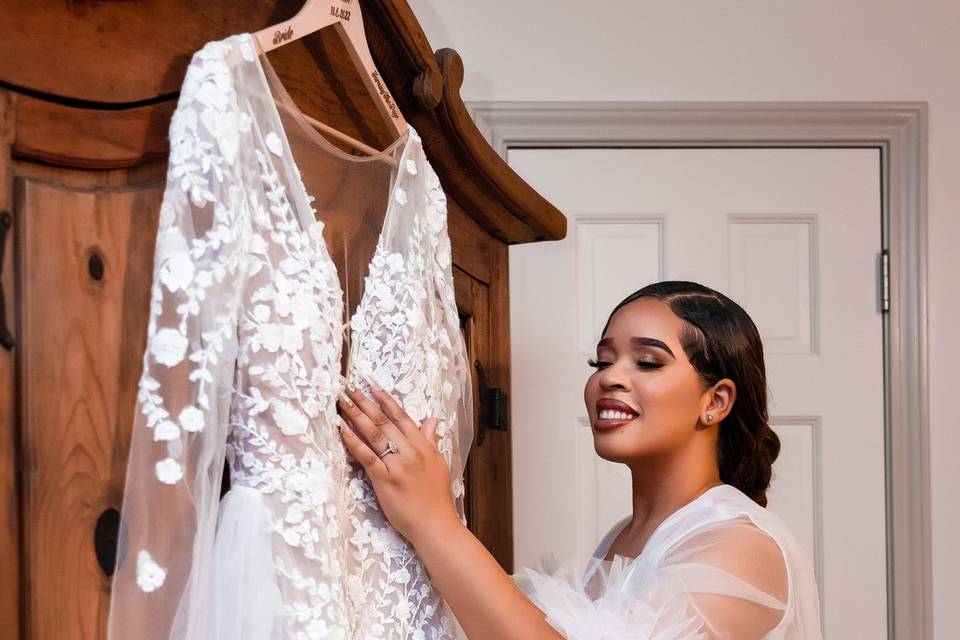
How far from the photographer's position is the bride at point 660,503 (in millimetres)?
971

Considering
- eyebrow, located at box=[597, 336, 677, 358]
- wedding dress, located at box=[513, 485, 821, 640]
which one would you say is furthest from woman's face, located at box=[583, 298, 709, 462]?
wedding dress, located at box=[513, 485, 821, 640]

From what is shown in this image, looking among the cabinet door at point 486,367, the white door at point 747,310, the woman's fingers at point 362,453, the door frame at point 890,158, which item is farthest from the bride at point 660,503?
the door frame at point 890,158

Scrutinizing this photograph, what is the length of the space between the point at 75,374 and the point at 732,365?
937mm

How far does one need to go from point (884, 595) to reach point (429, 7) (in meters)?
1.64

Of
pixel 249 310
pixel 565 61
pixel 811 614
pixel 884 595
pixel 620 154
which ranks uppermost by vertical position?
pixel 565 61

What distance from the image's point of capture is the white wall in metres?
2.11

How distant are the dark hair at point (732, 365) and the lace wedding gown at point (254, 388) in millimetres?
505

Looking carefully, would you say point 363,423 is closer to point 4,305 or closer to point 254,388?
point 254,388

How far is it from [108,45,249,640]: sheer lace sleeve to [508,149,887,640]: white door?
1408 mm

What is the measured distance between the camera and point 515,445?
2.12 meters

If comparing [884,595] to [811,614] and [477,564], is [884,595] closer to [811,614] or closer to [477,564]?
[811,614]

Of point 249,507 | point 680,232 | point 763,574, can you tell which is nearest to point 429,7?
point 680,232

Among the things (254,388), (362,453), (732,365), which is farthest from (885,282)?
(254,388)

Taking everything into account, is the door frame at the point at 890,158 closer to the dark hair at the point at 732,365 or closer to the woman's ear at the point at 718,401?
the dark hair at the point at 732,365
